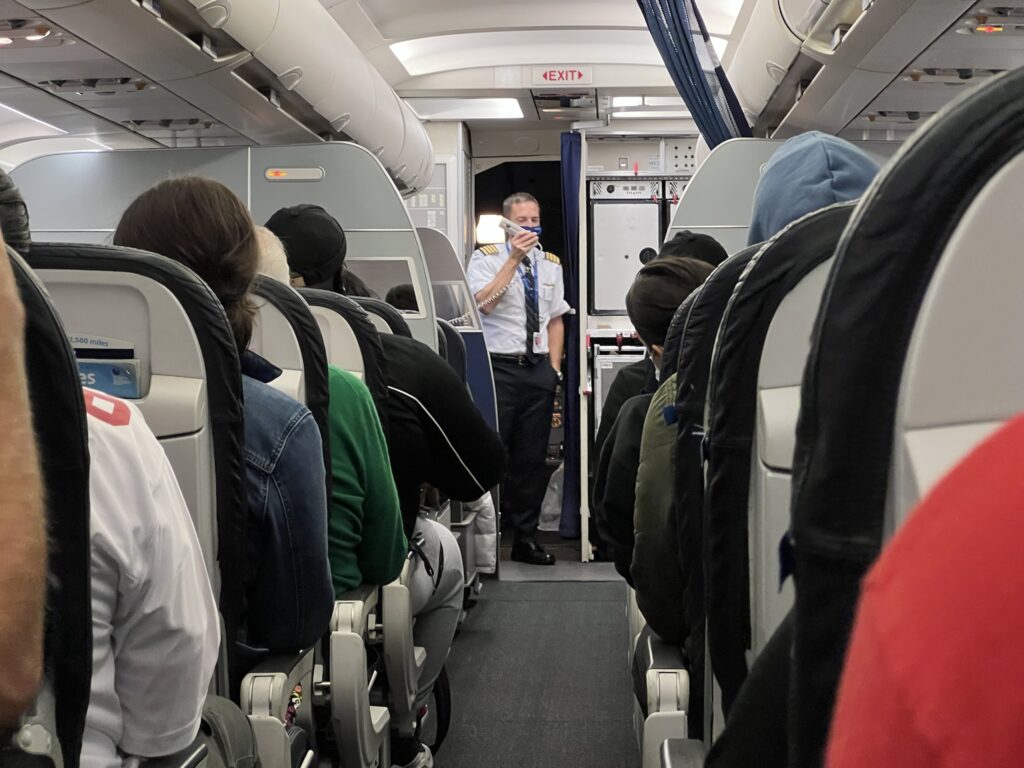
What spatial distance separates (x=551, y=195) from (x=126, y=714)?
30.0 feet

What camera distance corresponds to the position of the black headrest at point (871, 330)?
2.35 ft

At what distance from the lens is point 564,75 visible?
842cm

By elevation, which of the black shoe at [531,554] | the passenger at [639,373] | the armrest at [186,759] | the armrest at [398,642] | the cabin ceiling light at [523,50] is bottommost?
the black shoe at [531,554]

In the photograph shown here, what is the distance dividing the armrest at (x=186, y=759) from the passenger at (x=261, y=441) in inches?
20.9

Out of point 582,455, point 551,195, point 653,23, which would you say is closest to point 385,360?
point 653,23

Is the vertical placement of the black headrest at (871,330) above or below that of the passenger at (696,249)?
below

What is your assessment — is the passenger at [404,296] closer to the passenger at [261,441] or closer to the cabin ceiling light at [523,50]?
the passenger at [261,441]

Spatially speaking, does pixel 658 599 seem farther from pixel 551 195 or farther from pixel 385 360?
pixel 551 195

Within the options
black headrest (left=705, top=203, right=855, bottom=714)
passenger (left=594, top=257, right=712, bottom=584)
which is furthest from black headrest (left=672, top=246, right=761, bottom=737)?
passenger (left=594, top=257, right=712, bottom=584)

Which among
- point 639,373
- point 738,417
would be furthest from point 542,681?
point 738,417

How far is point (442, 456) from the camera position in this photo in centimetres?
334

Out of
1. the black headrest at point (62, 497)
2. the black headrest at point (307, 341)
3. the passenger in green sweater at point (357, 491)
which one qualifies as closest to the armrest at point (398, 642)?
the passenger in green sweater at point (357, 491)

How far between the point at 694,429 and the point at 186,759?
98 centimetres

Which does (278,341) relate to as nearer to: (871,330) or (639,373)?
(639,373)
